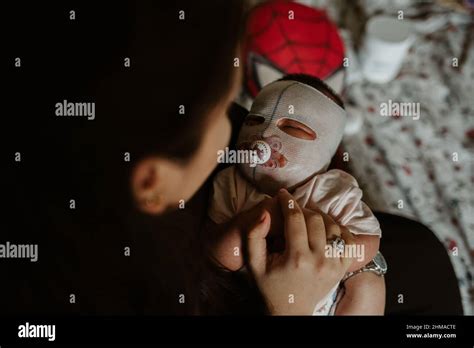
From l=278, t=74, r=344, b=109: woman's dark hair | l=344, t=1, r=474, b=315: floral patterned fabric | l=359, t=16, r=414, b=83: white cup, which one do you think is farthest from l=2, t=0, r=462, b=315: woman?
l=359, t=16, r=414, b=83: white cup

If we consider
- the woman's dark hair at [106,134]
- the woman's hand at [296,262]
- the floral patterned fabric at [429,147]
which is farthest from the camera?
the floral patterned fabric at [429,147]

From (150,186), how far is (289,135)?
0.25 meters

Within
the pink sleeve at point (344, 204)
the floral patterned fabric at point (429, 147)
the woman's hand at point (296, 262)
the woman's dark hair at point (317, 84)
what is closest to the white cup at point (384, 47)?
the floral patterned fabric at point (429, 147)

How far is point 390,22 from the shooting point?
101 centimetres

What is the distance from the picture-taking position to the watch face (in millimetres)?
748

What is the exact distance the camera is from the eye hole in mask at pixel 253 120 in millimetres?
778

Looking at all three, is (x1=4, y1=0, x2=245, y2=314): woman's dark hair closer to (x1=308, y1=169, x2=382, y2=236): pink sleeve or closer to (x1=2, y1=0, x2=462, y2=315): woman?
(x1=2, y1=0, x2=462, y2=315): woman

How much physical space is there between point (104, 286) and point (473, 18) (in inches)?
34.1

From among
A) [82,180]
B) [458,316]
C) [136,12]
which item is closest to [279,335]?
[458,316]

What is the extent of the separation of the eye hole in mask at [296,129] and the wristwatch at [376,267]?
0.21 m

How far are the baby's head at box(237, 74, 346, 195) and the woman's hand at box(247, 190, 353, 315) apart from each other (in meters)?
0.07

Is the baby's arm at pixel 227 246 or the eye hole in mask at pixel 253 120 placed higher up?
the eye hole in mask at pixel 253 120

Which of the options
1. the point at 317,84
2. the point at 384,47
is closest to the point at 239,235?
the point at 317,84

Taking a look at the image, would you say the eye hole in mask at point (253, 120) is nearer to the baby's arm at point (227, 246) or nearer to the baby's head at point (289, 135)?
the baby's head at point (289, 135)
